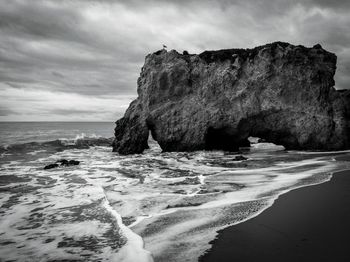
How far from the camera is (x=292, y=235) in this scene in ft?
14.7

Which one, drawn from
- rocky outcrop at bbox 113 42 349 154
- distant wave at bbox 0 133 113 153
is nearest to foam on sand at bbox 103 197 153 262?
rocky outcrop at bbox 113 42 349 154

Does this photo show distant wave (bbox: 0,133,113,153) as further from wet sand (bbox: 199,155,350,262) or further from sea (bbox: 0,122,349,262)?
wet sand (bbox: 199,155,350,262)

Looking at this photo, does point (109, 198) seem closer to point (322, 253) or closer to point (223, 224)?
point (223, 224)

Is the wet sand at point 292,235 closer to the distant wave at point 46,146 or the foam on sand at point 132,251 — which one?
the foam on sand at point 132,251

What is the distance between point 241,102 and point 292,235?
16.1 meters

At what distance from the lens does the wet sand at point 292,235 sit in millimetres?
3834

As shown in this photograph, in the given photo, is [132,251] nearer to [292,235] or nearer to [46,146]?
[292,235]

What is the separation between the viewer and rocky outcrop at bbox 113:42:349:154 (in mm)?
19000

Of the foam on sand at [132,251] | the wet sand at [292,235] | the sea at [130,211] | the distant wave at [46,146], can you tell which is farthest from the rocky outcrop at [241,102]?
the foam on sand at [132,251]

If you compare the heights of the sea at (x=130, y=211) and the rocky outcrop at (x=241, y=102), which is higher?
the rocky outcrop at (x=241, y=102)

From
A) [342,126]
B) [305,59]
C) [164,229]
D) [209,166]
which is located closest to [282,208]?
[164,229]

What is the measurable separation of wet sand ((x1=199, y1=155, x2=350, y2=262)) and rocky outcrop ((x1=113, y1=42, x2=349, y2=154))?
13.4 meters

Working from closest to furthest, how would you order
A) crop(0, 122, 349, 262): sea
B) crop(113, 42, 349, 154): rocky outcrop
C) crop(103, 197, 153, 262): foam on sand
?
crop(103, 197, 153, 262): foam on sand, crop(0, 122, 349, 262): sea, crop(113, 42, 349, 154): rocky outcrop

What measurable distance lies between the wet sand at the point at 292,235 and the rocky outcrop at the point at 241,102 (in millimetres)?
13404
